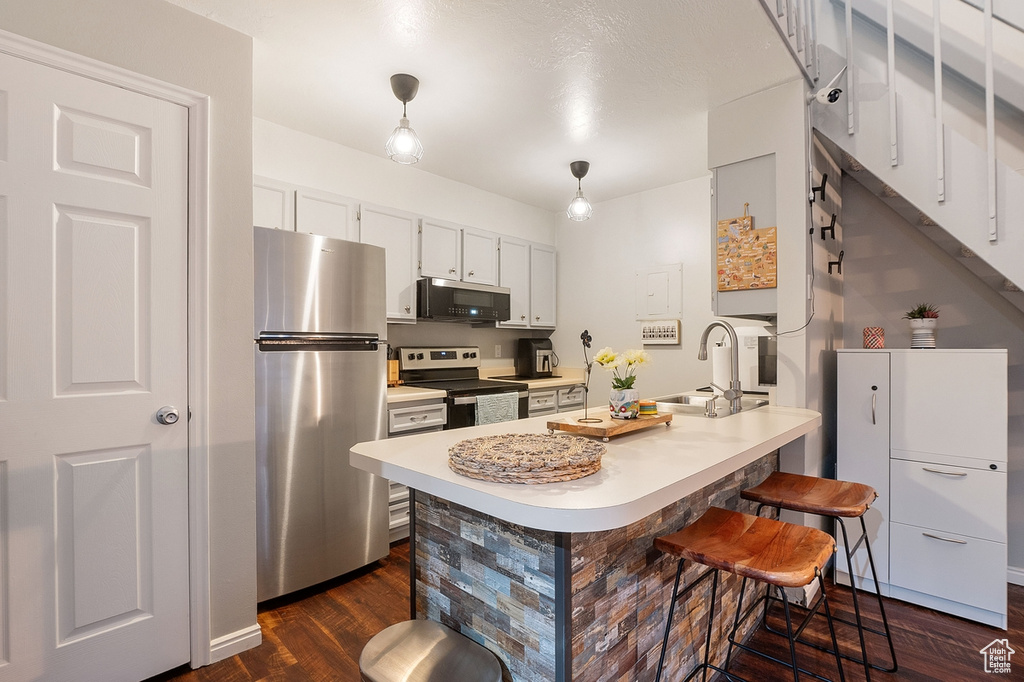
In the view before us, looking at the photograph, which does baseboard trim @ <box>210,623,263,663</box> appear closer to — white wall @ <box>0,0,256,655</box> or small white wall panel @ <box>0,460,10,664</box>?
white wall @ <box>0,0,256,655</box>

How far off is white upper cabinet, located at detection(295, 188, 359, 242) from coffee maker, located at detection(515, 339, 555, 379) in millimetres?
1917

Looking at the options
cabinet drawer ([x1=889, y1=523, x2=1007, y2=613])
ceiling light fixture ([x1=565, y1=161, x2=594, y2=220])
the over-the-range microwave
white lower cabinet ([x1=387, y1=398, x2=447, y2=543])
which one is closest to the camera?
cabinet drawer ([x1=889, y1=523, x2=1007, y2=613])

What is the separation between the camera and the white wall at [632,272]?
3.89 m

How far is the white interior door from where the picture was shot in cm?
158

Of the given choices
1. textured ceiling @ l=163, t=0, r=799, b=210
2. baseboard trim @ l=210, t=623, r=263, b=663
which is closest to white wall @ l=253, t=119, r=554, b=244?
textured ceiling @ l=163, t=0, r=799, b=210

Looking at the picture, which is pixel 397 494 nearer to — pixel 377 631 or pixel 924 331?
pixel 377 631

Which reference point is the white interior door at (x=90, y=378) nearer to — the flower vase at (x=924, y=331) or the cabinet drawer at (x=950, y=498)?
the cabinet drawer at (x=950, y=498)

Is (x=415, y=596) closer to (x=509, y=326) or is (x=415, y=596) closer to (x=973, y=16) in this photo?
(x=509, y=326)

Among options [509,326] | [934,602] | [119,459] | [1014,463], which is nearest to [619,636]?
[119,459]

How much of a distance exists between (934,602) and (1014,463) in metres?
0.89

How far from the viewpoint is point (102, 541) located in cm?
172

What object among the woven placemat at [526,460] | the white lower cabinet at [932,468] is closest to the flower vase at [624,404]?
the woven placemat at [526,460]

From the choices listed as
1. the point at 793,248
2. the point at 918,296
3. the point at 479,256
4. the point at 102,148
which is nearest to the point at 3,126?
the point at 102,148

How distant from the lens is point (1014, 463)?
2.52m
